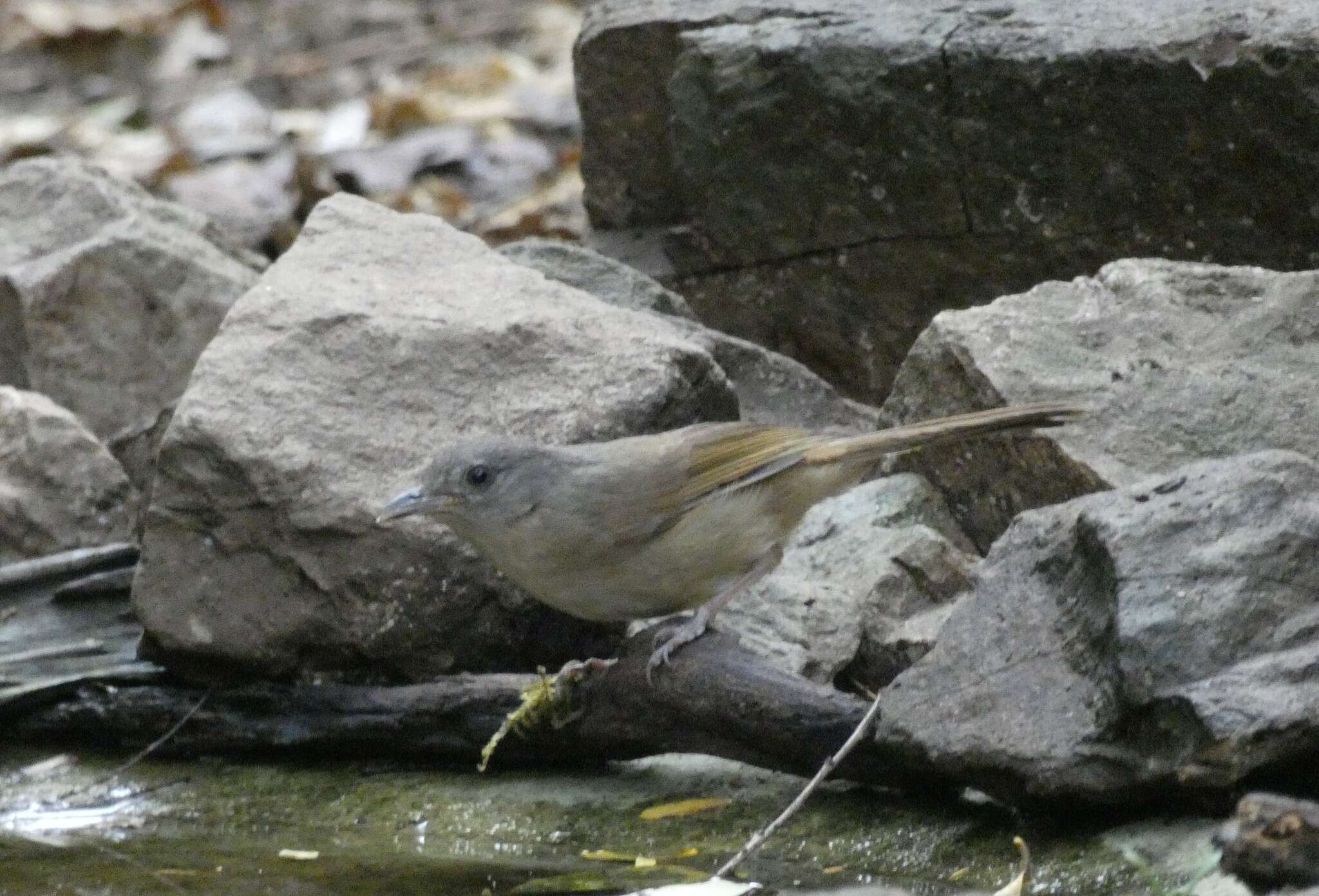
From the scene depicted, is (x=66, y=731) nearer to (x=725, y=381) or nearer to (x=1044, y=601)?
(x=725, y=381)

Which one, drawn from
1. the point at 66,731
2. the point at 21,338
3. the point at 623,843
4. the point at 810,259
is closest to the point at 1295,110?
the point at 810,259

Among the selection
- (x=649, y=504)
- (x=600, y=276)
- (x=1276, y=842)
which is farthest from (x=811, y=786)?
(x=600, y=276)

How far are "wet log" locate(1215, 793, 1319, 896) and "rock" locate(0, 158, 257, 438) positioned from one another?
4675 millimetres

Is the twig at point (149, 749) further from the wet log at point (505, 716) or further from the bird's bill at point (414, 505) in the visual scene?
the bird's bill at point (414, 505)

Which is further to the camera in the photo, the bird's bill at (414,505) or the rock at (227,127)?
the rock at (227,127)

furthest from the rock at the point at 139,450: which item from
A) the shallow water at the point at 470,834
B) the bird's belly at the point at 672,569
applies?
the bird's belly at the point at 672,569

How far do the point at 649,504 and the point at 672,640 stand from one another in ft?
1.38

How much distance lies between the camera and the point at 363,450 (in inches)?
205

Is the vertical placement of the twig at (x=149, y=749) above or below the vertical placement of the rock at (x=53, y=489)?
below

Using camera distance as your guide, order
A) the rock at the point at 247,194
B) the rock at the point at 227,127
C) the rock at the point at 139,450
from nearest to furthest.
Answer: the rock at the point at 139,450 → the rock at the point at 247,194 → the rock at the point at 227,127

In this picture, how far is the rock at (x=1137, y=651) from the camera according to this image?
3801 mm

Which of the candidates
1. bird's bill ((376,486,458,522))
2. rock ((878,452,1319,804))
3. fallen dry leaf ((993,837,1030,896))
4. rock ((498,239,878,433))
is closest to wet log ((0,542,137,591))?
bird's bill ((376,486,458,522))

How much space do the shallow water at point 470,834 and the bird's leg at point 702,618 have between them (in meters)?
0.35

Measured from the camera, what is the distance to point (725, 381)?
5730 mm
